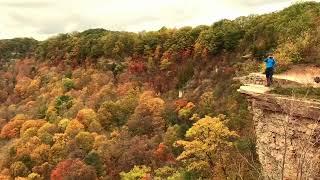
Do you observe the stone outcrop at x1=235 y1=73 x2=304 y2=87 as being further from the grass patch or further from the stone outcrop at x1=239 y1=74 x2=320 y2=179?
the stone outcrop at x1=239 y1=74 x2=320 y2=179

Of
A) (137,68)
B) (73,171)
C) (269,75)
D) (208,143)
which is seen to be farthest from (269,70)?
(137,68)

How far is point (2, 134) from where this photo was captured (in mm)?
82875

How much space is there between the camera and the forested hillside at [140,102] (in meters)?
49.1

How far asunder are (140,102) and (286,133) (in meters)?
62.3

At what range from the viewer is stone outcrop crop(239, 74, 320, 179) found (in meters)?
13.3

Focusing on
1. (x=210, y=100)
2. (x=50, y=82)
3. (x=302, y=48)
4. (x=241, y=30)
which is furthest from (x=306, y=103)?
(x=50, y=82)

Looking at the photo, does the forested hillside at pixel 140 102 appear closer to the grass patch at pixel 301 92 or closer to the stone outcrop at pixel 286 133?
the grass patch at pixel 301 92

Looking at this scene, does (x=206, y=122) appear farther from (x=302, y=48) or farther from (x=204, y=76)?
(x=204, y=76)

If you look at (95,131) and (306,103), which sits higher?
(306,103)

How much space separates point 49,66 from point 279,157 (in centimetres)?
9309

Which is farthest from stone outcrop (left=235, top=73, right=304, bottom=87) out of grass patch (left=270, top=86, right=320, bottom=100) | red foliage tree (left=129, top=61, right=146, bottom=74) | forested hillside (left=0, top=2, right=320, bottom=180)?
red foliage tree (left=129, top=61, right=146, bottom=74)

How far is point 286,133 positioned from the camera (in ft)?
45.5

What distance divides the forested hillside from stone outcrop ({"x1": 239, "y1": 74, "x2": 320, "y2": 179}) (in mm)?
18877

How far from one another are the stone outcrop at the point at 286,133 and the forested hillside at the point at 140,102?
61.9 ft
